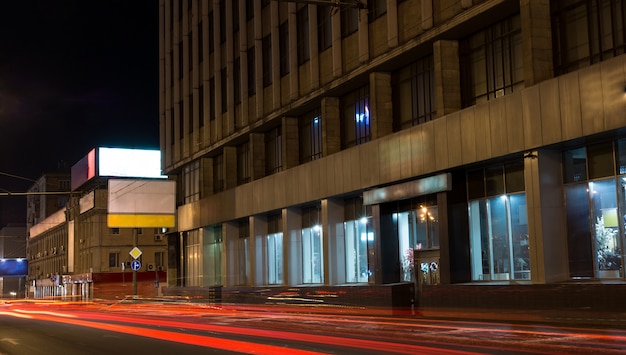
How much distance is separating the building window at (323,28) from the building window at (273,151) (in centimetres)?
770

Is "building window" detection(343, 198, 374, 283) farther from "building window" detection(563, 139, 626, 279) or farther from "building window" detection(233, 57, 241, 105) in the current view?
"building window" detection(233, 57, 241, 105)

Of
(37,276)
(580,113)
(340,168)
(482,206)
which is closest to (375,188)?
(340,168)

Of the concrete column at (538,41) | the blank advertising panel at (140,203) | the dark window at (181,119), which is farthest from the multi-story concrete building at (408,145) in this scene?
the blank advertising panel at (140,203)

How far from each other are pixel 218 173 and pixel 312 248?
1419cm

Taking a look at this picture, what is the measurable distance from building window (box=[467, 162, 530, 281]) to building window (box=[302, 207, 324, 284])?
39.2ft

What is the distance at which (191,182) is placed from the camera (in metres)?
54.0

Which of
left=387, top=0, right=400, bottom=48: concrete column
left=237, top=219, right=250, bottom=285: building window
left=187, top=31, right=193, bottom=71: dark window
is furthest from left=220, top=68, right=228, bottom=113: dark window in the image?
left=387, top=0, right=400, bottom=48: concrete column

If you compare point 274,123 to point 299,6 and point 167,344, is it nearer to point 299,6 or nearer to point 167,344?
point 299,6

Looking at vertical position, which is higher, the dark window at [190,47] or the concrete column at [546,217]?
the dark window at [190,47]

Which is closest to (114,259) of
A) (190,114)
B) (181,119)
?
(181,119)

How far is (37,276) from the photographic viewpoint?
115000mm

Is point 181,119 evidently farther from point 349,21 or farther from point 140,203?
point 349,21

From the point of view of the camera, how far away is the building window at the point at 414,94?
95.7 ft

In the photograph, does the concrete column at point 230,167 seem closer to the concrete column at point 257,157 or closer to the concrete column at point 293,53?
the concrete column at point 257,157
